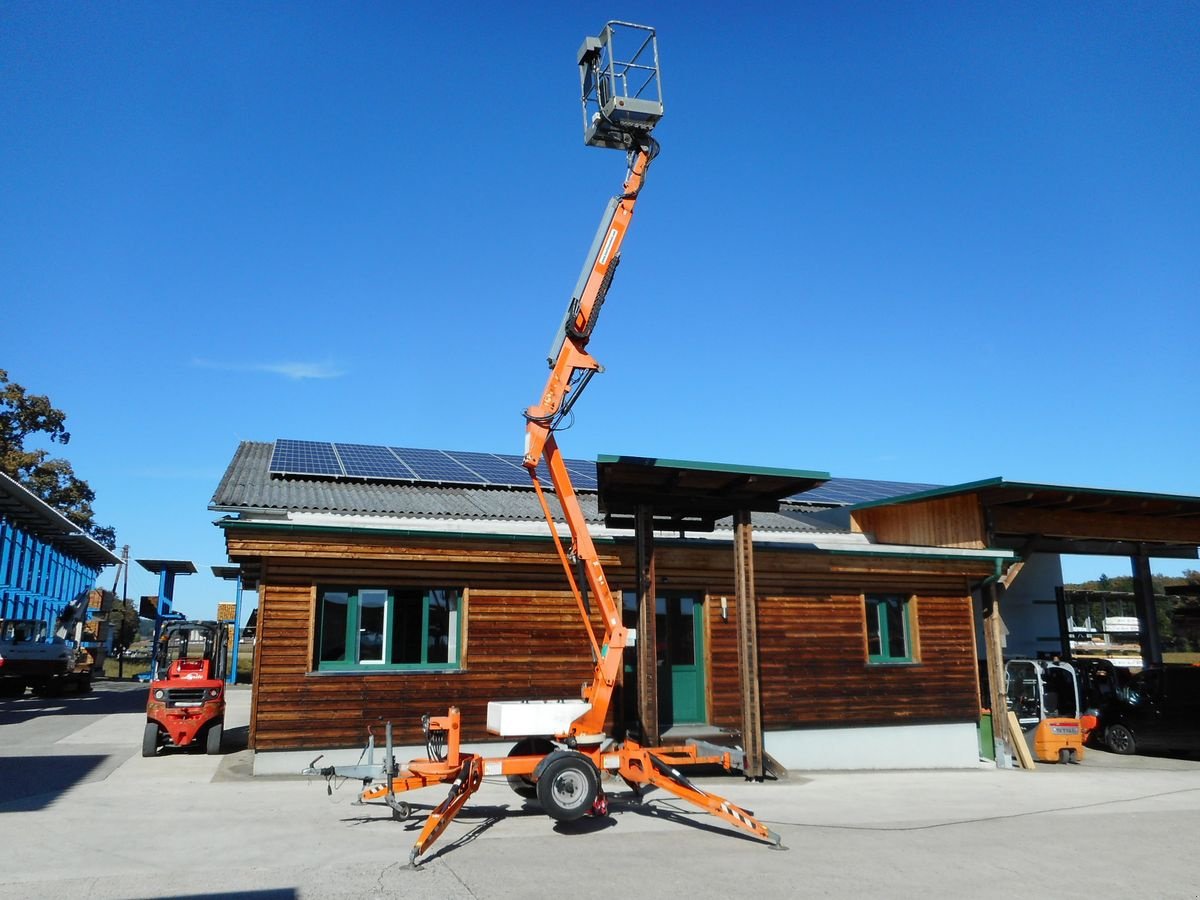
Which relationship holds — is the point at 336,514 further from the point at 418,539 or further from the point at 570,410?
the point at 570,410

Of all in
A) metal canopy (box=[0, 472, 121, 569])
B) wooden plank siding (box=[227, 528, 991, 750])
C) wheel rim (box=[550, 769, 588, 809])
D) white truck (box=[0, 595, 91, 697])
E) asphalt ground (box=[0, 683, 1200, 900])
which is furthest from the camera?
metal canopy (box=[0, 472, 121, 569])

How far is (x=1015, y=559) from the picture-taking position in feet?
58.9

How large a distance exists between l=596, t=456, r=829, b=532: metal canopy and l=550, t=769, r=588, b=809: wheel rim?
14.3ft

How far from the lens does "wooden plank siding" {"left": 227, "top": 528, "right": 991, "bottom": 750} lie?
13.3 metres

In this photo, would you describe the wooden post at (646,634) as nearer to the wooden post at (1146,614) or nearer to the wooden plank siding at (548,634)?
the wooden plank siding at (548,634)

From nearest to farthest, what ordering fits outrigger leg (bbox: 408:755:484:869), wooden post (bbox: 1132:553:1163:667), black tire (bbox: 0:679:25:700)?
outrigger leg (bbox: 408:755:484:869) < wooden post (bbox: 1132:553:1163:667) < black tire (bbox: 0:679:25:700)

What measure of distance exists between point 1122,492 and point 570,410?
13.6 meters

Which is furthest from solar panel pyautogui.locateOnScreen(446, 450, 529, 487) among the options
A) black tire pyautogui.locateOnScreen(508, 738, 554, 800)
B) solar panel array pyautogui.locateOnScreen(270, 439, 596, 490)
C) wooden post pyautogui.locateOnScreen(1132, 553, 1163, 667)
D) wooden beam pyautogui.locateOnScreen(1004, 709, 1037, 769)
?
wooden post pyautogui.locateOnScreen(1132, 553, 1163, 667)

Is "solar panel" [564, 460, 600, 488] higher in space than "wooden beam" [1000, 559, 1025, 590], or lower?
higher

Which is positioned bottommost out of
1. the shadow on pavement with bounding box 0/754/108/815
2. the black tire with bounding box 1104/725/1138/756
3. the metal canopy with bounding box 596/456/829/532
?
the black tire with bounding box 1104/725/1138/756

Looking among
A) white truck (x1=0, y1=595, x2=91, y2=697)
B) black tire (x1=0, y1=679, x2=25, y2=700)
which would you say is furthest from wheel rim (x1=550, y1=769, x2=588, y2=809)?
black tire (x1=0, y1=679, x2=25, y2=700)

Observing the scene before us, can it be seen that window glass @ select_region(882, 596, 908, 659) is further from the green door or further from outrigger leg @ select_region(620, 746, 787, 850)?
outrigger leg @ select_region(620, 746, 787, 850)

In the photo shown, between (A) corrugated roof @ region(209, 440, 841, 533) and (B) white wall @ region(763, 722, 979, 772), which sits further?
(B) white wall @ region(763, 722, 979, 772)

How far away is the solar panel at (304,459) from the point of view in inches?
693
